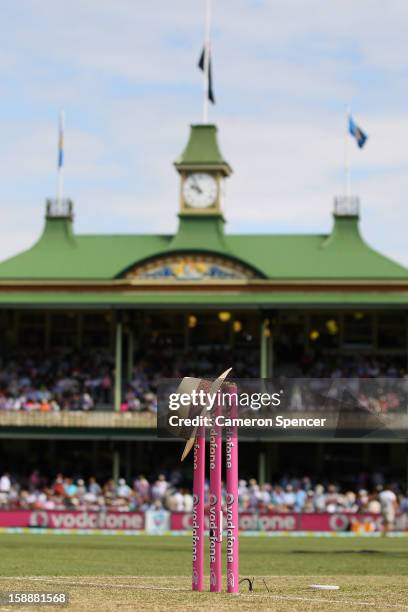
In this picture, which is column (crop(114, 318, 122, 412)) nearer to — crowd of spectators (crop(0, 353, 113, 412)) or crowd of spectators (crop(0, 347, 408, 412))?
crowd of spectators (crop(0, 347, 408, 412))

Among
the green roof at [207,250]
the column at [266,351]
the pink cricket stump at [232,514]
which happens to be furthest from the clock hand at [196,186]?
the pink cricket stump at [232,514]

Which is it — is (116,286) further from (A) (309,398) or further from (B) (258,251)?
(A) (309,398)

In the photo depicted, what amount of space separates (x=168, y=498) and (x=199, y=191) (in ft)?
51.0

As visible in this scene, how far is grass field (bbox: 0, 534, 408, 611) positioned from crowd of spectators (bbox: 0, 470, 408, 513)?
4.16 m

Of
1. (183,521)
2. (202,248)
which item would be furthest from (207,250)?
(183,521)

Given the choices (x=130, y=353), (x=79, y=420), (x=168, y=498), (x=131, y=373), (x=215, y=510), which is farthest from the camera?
(x=130, y=353)

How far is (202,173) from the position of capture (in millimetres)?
52750

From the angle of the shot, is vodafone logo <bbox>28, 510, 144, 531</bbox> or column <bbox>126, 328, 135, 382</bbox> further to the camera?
column <bbox>126, 328, 135, 382</bbox>

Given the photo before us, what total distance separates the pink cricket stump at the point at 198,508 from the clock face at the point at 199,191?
36209mm

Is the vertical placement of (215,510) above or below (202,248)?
below

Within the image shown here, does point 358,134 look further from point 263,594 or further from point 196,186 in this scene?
point 263,594

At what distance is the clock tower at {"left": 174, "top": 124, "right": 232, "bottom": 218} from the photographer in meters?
52.6

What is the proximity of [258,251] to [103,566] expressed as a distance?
30.4 meters

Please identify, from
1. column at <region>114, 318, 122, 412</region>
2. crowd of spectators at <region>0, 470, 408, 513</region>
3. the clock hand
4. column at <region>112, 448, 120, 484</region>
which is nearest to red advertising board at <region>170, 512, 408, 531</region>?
crowd of spectators at <region>0, 470, 408, 513</region>
